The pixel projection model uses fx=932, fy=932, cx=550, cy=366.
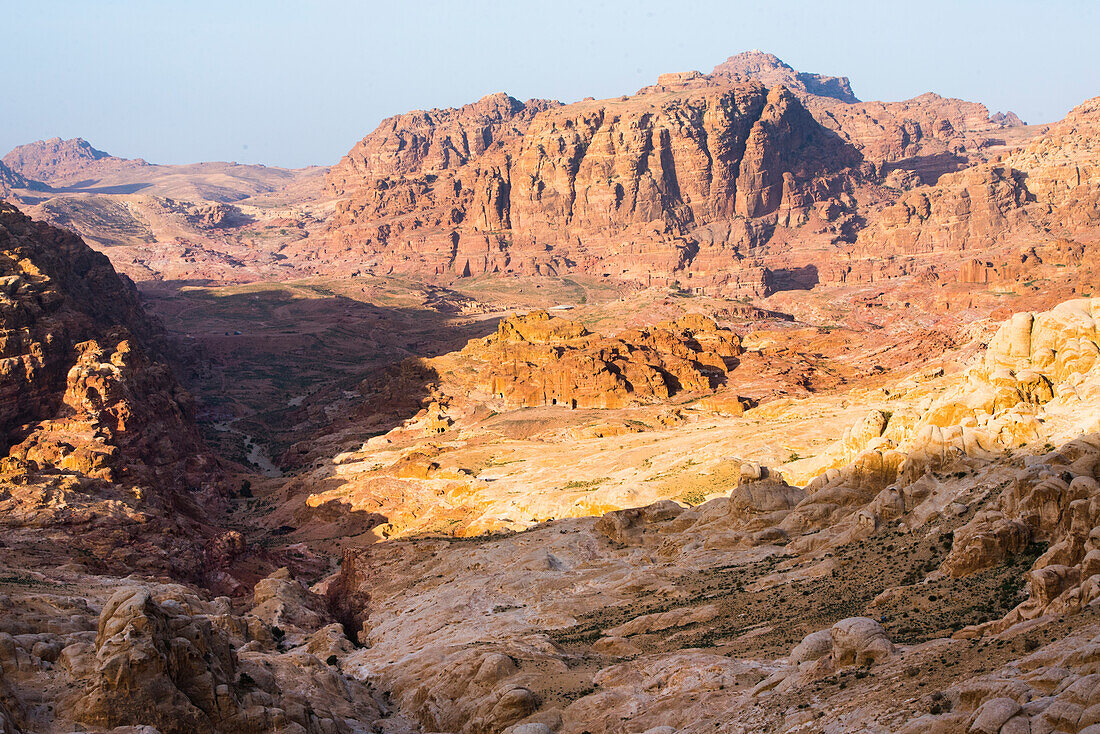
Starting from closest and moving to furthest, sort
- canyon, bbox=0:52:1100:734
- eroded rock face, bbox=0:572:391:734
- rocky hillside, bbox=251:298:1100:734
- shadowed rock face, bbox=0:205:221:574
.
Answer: rocky hillside, bbox=251:298:1100:734 < eroded rock face, bbox=0:572:391:734 < canyon, bbox=0:52:1100:734 < shadowed rock face, bbox=0:205:221:574

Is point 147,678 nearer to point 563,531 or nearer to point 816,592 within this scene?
point 816,592

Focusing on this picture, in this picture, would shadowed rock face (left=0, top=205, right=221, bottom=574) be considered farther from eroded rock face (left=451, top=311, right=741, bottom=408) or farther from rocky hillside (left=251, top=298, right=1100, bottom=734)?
eroded rock face (left=451, top=311, right=741, bottom=408)

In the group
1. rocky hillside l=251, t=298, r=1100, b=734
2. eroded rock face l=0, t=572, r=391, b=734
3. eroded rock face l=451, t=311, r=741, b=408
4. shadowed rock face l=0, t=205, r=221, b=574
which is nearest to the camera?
rocky hillside l=251, t=298, r=1100, b=734

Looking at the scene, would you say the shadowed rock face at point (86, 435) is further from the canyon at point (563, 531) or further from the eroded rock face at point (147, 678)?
the eroded rock face at point (147, 678)

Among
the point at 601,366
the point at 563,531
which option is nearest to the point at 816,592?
the point at 563,531

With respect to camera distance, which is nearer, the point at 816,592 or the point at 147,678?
the point at 147,678

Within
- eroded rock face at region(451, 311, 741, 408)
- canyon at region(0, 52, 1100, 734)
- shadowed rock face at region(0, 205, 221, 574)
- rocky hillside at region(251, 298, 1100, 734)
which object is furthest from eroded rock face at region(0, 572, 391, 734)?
eroded rock face at region(451, 311, 741, 408)

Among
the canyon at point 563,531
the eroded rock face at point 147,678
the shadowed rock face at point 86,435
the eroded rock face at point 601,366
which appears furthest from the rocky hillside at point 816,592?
the eroded rock face at point 601,366

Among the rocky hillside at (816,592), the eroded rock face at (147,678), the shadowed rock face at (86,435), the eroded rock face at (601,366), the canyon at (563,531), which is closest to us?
the rocky hillside at (816,592)

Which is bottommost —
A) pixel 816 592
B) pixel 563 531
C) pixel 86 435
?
pixel 563 531

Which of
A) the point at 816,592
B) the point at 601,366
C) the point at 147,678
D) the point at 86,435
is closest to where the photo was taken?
the point at 147,678

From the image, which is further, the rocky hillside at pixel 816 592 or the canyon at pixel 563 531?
the canyon at pixel 563 531

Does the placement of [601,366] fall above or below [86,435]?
below

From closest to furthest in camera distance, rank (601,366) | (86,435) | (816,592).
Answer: (816,592), (86,435), (601,366)
